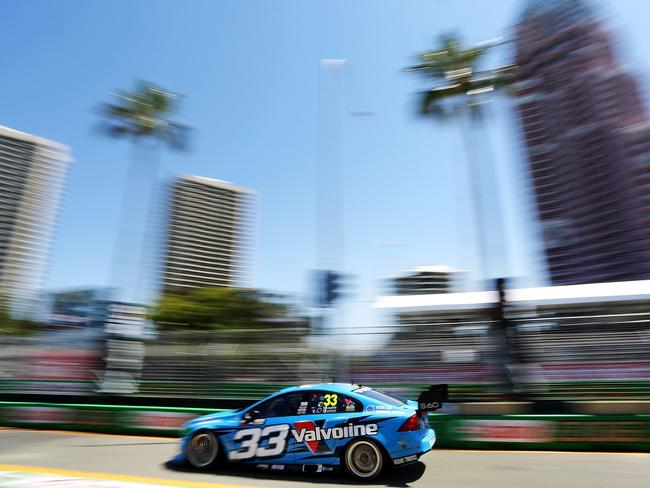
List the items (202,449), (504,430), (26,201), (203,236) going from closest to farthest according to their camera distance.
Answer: (202,449) → (504,430) → (26,201) → (203,236)

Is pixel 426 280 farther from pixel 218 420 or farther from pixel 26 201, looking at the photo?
pixel 26 201

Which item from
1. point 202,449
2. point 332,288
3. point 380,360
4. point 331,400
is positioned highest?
point 332,288

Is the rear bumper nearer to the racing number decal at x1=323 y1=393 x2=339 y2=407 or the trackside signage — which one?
the racing number decal at x1=323 y1=393 x2=339 y2=407

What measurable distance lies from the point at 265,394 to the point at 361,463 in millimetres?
6962

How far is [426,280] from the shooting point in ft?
293

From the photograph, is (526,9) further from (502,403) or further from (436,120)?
(502,403)

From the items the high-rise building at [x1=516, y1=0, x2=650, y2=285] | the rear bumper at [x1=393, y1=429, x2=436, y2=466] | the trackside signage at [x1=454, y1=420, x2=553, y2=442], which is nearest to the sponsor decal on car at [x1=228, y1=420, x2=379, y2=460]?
the rear bumper at [x1=393, y1=429, x2=436, y2=466]

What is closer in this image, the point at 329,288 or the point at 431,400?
the point at 431,400

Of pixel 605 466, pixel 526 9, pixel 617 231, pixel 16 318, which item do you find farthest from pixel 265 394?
pixel 526 9

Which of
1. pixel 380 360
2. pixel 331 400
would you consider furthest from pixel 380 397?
pixel 380 360

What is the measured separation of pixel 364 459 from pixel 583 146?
111 meters

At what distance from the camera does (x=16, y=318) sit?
59531 mm

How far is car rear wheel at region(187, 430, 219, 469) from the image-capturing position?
6379 millimetres

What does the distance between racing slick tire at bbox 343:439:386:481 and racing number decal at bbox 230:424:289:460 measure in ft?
2.99
